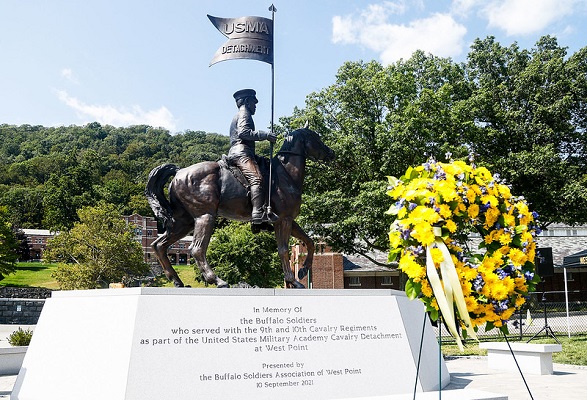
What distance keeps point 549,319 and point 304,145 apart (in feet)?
84.3

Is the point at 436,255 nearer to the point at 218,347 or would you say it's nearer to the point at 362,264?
the point at 218,347

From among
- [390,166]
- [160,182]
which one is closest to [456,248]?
[160,182]

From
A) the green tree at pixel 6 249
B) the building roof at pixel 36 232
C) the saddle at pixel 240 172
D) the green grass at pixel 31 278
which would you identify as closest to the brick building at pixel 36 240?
the building roof at pixel 36 232

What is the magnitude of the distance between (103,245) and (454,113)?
87.1ft

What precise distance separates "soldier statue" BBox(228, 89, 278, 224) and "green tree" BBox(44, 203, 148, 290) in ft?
106

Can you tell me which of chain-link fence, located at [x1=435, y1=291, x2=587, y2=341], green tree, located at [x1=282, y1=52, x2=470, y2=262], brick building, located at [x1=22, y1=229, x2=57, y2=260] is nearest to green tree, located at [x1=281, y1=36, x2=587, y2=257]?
green tree, located at [x1=282, y1=52, x2=470, y2=262]

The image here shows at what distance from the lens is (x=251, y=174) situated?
9.95 meters

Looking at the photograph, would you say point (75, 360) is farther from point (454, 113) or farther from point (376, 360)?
point (454, 113)

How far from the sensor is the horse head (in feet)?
34.4

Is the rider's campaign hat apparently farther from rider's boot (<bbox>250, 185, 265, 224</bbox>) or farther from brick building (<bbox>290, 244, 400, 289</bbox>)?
brick building (<bbox>290, 244, 400, 289</bbox>)

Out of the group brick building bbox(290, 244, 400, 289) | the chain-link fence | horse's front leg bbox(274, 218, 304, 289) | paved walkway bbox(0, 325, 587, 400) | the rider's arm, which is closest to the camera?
paved walkway bbox(0, 325, 587, 400)

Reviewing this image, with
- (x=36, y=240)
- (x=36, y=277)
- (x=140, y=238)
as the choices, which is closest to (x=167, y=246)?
(x=36, y=277)

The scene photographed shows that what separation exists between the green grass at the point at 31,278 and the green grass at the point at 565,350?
54676mm

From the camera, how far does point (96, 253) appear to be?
41.4 metres
